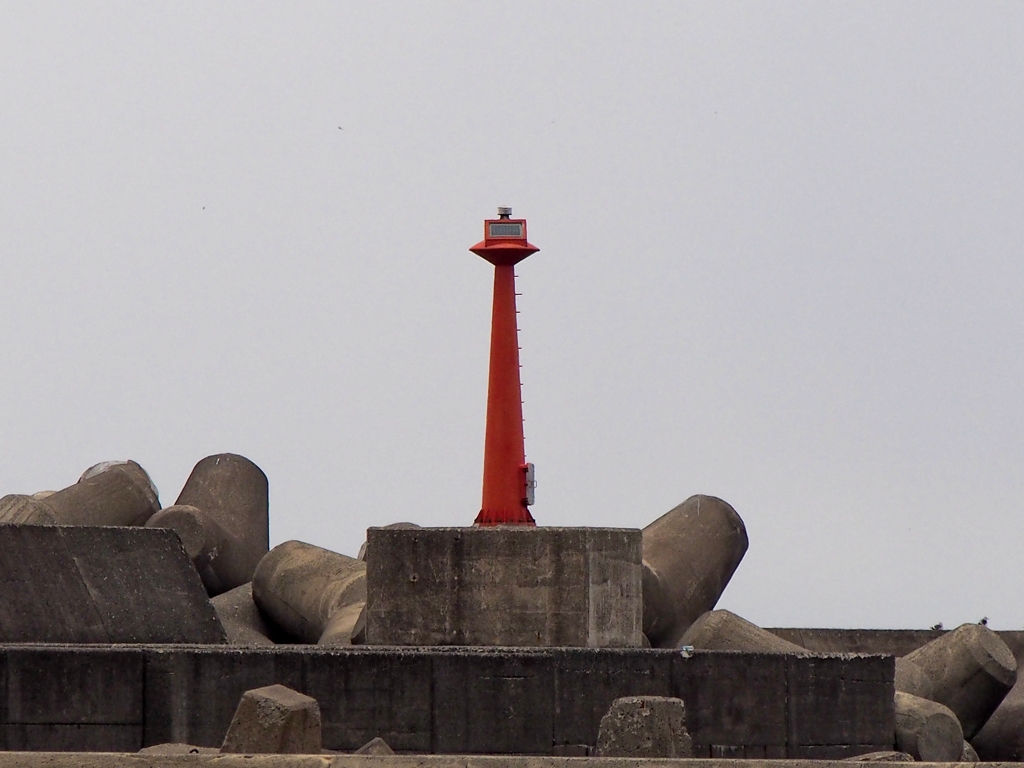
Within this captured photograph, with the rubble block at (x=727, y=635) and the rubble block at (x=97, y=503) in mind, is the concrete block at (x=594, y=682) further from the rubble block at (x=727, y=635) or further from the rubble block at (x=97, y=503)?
the rubble block at (x=97, y=503)

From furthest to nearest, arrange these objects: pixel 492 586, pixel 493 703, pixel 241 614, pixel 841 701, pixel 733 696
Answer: pixel 241 614
pixel 492 586
pixel 841 701
pixel 733 696
pixel 493 703

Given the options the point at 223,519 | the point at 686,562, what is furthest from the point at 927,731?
the point at 223,519

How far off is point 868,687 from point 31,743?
3.96 meters

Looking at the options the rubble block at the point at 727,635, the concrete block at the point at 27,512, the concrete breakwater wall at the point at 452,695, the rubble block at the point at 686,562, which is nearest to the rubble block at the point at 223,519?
the concrete block at the point at 27,512

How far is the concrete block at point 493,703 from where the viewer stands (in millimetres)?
8719

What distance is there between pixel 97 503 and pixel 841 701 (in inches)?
221

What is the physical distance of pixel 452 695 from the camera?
8.73 m

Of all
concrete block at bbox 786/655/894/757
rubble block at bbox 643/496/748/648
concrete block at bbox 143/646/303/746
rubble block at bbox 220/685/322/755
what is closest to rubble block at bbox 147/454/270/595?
rubble block at bbox 643/496/748/648

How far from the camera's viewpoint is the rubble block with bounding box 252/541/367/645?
40.0ft

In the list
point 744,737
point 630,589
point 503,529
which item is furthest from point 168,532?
point 744,737

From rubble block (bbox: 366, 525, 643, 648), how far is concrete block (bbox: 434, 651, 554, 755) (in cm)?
102

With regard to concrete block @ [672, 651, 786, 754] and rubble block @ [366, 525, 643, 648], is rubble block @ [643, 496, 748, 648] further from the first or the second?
concrete block @ [672, 651, 786, 754]

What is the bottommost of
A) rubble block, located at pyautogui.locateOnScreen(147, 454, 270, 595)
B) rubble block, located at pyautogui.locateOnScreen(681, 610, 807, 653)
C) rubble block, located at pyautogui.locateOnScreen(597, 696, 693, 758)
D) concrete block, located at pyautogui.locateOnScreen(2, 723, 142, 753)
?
concrete block, located at pyautogui.locateOnScreen(2, 723, 142, 753)

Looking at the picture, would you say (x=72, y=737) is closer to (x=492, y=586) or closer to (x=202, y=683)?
(x=202, y=683)
